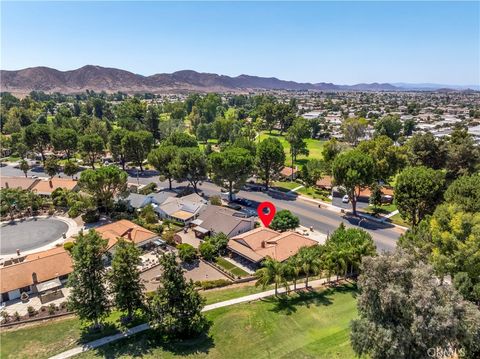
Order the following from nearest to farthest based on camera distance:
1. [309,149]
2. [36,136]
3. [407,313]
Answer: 1. [407,313]
2. [36,136]
3. [309,149]

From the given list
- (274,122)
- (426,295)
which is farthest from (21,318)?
(274,122)

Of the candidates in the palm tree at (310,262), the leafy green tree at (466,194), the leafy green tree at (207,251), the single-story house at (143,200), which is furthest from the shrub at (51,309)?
the leafy green tree at (466,194)

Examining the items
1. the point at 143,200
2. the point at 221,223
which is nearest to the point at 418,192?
the point at 221,223

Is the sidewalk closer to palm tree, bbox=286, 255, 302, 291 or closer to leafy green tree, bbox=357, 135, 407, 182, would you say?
palm tree, bbox=286, 255, 302, 291

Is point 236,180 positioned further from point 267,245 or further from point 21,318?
point 21,318

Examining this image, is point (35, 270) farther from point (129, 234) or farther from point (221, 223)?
point (221, 223)

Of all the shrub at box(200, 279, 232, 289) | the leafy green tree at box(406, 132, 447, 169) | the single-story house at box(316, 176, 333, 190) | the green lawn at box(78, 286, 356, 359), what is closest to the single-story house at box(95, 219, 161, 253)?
the shrub at box(200, 279, 232, 289)
